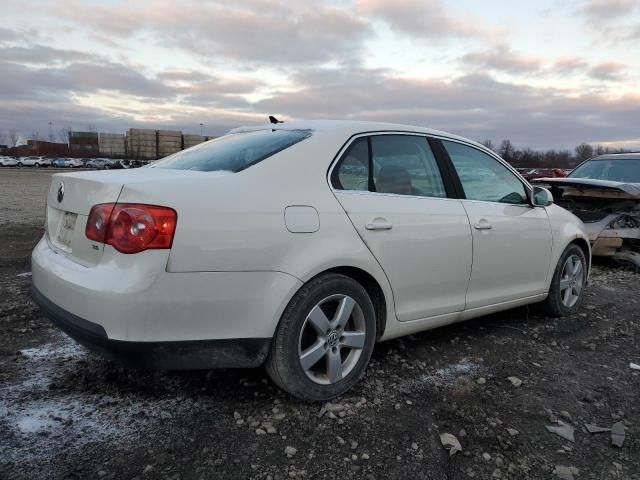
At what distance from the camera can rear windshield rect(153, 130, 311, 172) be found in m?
2.82

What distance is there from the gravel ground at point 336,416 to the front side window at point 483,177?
117 cm

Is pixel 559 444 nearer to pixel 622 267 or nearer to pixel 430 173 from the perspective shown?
pixel 430 173

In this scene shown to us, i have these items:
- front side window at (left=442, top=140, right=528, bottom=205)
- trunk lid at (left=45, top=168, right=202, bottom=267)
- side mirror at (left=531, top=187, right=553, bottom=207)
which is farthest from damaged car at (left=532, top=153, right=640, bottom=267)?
trunk lid at (left=45, top=168, right=202, bottom=267)

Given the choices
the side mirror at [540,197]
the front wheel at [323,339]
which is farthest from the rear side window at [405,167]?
the side mirror at [540,197]

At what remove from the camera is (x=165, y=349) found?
2342 millimetres

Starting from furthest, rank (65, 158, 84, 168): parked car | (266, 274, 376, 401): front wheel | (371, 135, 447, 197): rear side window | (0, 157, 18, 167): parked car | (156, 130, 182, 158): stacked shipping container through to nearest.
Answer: (156, 130, 182, 158): stacked shipping container
(65, 158, 84, 168): parked car
(0, 157, 18, 167): parked car
(371, 135, 447, 197): rear side window
(266, 274, 376, 401): front wheel

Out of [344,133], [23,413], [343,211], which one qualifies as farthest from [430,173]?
[23,413]

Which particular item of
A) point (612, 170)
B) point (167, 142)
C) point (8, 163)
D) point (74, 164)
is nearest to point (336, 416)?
point (612, 170)

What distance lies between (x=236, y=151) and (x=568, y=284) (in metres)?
3.38

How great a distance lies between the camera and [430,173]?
352cm

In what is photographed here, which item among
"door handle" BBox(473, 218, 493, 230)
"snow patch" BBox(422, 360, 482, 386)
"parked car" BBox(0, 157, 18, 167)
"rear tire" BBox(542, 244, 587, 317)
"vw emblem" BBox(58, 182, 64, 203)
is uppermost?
"vw emblem" BBox(58, 182, 64, 203)

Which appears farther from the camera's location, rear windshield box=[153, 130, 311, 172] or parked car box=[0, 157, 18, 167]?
parked car box=[0, 157, 18, 167]

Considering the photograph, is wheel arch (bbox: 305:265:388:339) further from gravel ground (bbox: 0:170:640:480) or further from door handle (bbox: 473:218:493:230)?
door handle (bbox: 473:218:493:230)

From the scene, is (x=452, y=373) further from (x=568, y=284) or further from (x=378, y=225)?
(x=568, y=284)
